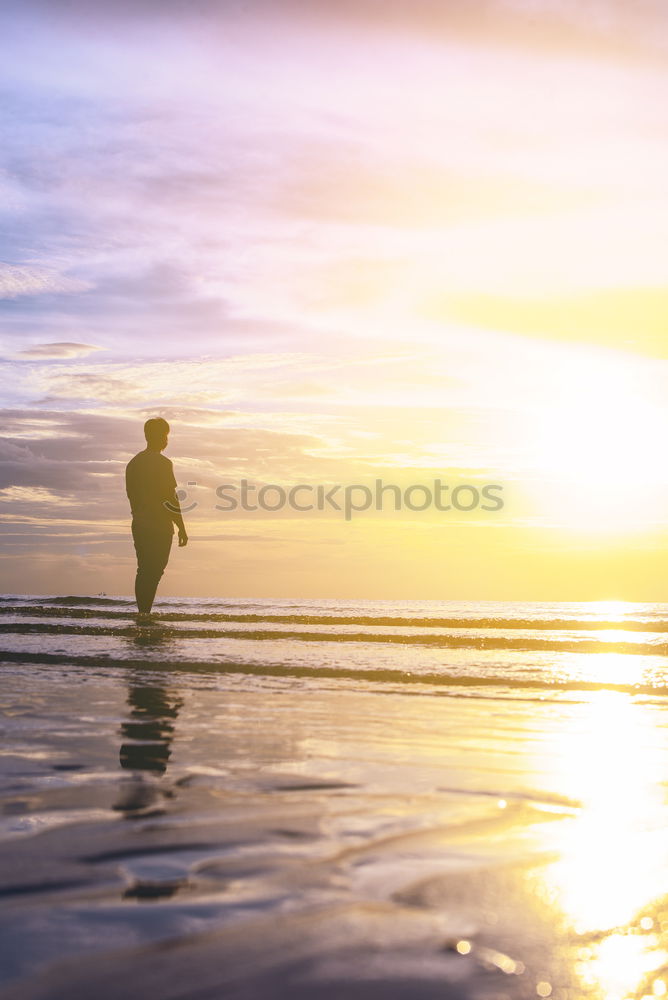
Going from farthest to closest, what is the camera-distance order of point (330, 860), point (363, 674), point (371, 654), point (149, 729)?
point (371, 654) → point (363, 674) → point (149, 729) → point (330, 860)

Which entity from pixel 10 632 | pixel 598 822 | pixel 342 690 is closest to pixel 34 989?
pixel 598 822

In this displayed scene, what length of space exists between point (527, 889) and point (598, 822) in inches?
36.5

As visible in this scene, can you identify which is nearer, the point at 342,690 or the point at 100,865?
the point at 100,865

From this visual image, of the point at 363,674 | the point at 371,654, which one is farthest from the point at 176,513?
the point at 363,674

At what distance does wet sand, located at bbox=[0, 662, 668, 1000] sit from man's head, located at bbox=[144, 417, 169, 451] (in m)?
9.20

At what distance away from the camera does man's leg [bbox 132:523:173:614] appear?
1493 cm

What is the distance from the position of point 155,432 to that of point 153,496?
3.40ft

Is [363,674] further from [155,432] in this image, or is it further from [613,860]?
[155,432]

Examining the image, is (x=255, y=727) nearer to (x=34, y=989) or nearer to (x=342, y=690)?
(x=342, y=690)

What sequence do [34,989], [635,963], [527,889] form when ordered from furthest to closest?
1. [527,889]
2. [635,963]
3. [34,989]

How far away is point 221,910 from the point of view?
8.21ft

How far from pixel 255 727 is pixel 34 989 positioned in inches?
153

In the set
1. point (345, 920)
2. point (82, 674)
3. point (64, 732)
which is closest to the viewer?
point (345, 920)

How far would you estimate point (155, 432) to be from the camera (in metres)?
14.9
